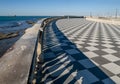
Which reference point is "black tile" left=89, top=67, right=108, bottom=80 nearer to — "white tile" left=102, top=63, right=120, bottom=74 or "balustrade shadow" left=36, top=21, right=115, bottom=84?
"balustrade shadow" left=36, top=21, right=115, bottom=84

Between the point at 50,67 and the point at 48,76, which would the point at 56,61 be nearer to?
the point at 50,67

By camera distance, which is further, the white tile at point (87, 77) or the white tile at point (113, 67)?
the white tile at point (113, 67)

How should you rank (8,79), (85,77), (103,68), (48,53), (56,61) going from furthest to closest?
(48,53) < (56,61) < (103,68) < (85,77) < (8,79)

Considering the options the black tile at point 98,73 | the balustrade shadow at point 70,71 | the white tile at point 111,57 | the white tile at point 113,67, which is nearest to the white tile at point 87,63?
the balustrade shadow at point 70,71

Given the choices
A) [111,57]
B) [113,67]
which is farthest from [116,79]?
[111,57]

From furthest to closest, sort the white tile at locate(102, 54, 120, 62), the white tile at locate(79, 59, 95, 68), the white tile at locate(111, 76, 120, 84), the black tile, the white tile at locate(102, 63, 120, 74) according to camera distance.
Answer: the white tile at locate(102, 54, 120, 62)
the white tile at locate(79, 59, 95, 68)
the white tile at locate(102, 63, 120, 74)
the black tile
the white tile at locate(111, 76, 120, 84)

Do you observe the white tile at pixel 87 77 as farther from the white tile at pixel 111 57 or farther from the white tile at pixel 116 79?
the white tile at pixel 111 57

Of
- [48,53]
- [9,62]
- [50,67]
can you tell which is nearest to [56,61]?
[50,67]

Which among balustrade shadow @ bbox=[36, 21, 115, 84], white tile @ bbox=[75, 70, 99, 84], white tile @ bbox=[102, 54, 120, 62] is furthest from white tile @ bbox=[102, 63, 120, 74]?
white tile @ bbox=[75, 70, 99, 84]
